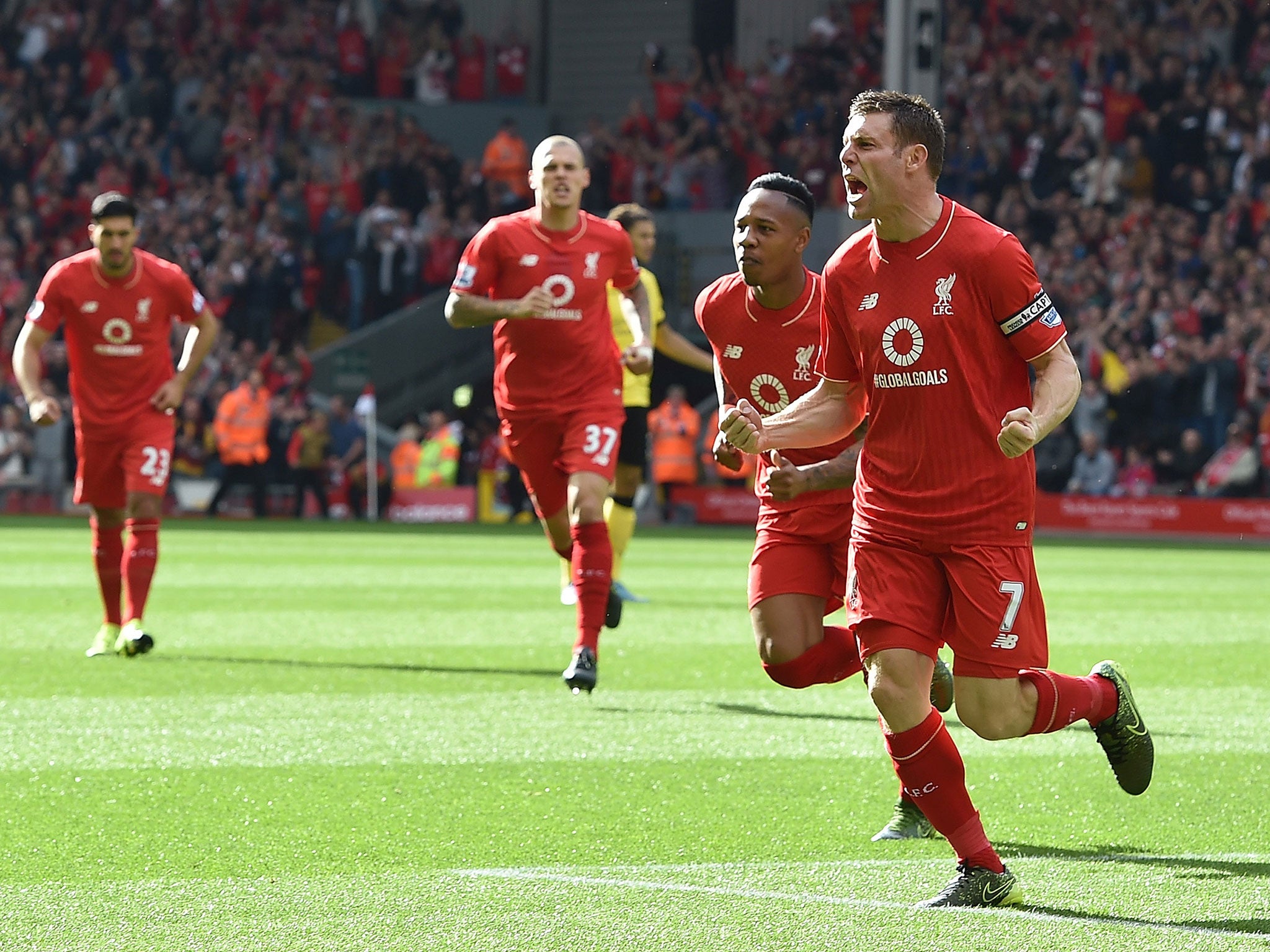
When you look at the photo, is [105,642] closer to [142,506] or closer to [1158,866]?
[142,506]

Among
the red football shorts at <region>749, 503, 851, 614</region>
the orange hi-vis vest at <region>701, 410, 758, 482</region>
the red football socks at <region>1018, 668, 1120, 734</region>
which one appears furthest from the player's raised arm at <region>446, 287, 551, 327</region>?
the orange hi-vis vest at <region>701, 410, 758, 482</region>

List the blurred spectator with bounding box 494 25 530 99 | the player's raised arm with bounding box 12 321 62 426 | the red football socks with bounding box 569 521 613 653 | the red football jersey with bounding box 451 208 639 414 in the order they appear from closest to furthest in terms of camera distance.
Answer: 1. the red football socks with bounding box 569 521 613 653
2. the red football jersey with bounding box 451 208 639 414
3. the player's raised arm with bounding box 12 321 62 426
4. the blurred spectator with bounding box 494 25 530 99

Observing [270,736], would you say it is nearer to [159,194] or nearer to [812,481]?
[812,481]

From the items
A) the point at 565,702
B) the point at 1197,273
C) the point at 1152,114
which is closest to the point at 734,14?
the point at 1152,114

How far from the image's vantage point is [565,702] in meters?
8.51

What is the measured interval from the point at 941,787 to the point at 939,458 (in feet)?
2.74

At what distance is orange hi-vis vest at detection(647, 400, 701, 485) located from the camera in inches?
1000

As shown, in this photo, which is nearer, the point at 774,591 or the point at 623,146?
the point at 774,591

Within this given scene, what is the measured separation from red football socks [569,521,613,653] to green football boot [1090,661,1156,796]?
3.33 metres

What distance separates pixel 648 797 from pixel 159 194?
26778 mm

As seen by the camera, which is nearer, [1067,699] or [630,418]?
[1067,699]

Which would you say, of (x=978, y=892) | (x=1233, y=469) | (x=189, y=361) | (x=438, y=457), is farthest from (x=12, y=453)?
(x=978, y=892)

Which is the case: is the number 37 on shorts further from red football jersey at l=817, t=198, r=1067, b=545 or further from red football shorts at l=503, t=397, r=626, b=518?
red football jersey at l=817, t=198, r=1067, b=545

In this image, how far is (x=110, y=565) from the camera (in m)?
10.4
